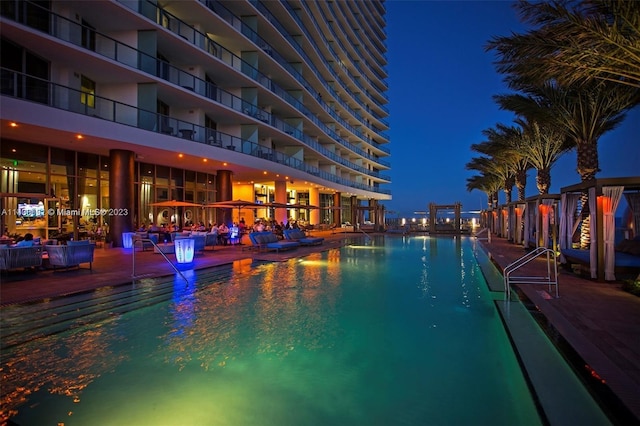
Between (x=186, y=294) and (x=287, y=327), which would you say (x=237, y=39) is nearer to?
(x=186, y=294)

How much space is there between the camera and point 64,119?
42.2 ft

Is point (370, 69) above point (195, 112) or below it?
above

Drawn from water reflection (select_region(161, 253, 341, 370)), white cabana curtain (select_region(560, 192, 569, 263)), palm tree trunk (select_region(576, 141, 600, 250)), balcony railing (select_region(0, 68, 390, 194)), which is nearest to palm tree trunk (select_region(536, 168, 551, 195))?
palm tree trunk (select_region(576, 141, 600, 250))

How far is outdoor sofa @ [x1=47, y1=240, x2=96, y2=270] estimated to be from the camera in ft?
33.9

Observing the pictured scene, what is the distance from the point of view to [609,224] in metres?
8.88

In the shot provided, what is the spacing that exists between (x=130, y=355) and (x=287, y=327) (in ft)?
7.87

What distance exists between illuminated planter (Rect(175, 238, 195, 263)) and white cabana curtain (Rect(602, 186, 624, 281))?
1195 cm

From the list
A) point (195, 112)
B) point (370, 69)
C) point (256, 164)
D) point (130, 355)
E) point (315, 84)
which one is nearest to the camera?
point (130, 355)

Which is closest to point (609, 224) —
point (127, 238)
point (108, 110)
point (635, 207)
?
point (635, 207)

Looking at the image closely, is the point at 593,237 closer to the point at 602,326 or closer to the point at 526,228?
the point at 602,326

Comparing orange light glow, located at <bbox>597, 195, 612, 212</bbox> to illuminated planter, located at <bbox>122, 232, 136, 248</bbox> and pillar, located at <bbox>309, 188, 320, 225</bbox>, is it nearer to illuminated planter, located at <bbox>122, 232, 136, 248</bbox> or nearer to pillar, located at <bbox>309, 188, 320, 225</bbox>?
illuminated planter, located at <bbox>122, 232, 136, 248</bbox>

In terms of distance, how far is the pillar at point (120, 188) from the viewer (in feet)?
53.4

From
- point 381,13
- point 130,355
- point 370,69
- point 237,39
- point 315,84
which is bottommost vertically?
point 130,355

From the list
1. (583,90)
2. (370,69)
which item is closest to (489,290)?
(583,90)
